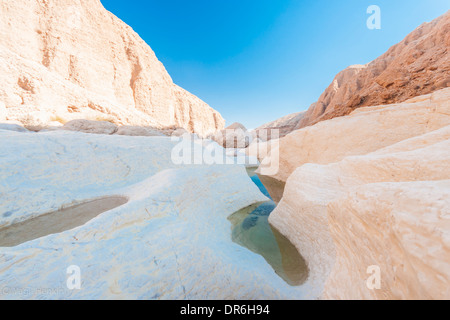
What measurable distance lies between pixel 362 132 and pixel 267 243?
565 cm

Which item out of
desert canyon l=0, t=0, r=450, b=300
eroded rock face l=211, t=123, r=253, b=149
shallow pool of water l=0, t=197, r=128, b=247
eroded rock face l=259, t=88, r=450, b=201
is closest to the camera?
desert canyon l=0, t=0, r=450, b=300

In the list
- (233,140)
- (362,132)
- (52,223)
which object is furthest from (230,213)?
(233,140)

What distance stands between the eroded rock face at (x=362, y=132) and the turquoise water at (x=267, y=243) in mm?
2277

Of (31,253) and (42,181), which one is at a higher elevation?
(42,181)

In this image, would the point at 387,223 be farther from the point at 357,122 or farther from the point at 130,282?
the point at 357,122

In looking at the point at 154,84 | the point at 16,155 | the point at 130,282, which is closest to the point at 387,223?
the point at 130,282

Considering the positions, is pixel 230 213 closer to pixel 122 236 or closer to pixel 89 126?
pixel 122 236

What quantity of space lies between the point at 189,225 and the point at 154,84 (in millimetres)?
26497

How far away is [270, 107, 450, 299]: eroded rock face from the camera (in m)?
0.88

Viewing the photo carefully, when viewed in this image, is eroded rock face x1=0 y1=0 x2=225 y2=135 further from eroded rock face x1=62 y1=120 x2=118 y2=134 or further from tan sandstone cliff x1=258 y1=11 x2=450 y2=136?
tan sandstone cliff x1=258 y1=11 x2=450 y2=136

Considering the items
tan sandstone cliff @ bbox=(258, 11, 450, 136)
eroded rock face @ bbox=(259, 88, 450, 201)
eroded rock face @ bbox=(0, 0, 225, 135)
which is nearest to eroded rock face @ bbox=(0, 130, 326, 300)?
eroded rock face @ bbox=(259, 88, 450, 201)

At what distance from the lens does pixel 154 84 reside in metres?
23.6

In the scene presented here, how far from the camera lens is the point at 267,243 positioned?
3.56m

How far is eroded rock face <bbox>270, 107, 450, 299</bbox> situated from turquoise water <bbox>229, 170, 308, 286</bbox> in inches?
10.4
